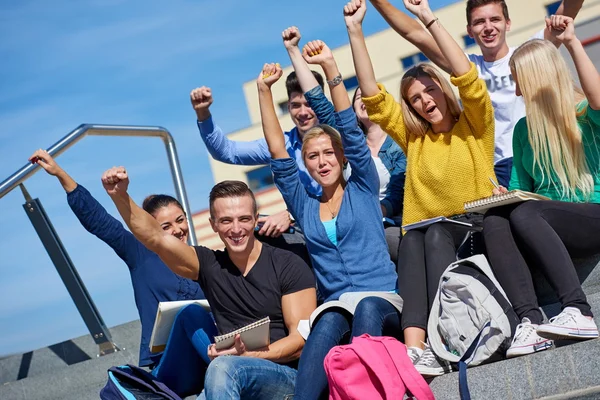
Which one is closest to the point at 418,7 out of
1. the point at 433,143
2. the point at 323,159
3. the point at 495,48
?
the point at 433,143

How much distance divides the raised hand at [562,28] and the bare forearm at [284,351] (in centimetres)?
186

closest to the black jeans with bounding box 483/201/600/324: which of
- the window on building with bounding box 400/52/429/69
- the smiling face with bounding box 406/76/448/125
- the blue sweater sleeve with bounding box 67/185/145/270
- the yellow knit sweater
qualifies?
the yellow knit sweater

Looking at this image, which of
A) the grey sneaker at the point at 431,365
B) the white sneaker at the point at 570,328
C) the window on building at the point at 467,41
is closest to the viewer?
the white sneaker at the point at 570,328

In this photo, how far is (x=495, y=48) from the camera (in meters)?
5.00

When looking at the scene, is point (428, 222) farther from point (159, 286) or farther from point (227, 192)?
point (159, 286)

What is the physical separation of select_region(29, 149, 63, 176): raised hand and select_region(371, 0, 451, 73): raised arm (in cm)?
212

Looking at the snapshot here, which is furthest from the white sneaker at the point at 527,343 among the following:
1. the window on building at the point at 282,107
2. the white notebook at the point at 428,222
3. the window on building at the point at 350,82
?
the window on building at the point at 350,82

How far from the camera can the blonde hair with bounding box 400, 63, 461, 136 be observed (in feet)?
14.2

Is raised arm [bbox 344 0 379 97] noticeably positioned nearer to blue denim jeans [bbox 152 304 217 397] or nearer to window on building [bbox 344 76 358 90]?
blue denim jeans [bbox 152 304 217 397]

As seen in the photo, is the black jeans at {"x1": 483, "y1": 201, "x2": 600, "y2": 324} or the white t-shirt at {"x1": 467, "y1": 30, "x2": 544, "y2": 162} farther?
the white t-shirt at {"x1": 467, "y1": 30, "x2": 544, "y2": 162}

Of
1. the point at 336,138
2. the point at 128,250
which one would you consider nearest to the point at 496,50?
the point at 336,138

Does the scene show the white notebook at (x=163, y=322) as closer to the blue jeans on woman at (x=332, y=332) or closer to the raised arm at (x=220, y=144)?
the blue jeans on woman at (x=332, y=332)

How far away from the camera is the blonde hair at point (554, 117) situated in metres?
3.96

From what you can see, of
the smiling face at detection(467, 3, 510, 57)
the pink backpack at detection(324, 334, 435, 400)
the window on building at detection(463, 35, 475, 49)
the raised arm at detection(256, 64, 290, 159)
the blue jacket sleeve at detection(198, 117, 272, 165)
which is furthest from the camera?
the window on building at detection(463, 35, 475, 49)
